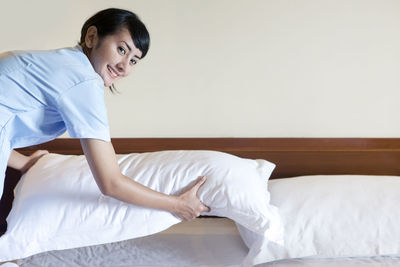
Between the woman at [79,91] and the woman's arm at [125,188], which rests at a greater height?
the woman at [79,91]

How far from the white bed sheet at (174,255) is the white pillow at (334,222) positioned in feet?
0.09

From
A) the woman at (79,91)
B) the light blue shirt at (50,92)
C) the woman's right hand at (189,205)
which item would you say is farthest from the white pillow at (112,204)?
the light blue shirt at (50,92)

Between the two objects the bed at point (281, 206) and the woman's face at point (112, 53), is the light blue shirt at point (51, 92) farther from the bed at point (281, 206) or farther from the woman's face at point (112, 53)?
the bed at point (281, 206)

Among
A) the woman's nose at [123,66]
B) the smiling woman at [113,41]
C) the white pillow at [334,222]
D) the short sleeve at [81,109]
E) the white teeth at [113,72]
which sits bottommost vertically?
the white pillow at [334,222]

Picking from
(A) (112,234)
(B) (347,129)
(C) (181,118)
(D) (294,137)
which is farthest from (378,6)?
(A) (112,234)

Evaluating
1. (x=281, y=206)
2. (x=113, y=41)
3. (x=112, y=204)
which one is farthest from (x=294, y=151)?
(x=113, y=41)

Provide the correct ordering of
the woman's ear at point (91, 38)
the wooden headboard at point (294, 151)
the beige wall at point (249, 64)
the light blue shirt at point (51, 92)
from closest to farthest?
1. the light blue shirt at point (51, 92)
2. the woman's ear at point (91, 38)
3. the wooden headboard at point (294, 151)
4. the beige wall at point (249, 64)

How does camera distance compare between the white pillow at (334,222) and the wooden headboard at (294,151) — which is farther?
the wooden headboard at (294,151)

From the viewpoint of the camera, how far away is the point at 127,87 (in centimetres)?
171

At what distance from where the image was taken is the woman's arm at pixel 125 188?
978mm

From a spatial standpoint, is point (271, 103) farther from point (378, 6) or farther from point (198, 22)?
point (378, 6)

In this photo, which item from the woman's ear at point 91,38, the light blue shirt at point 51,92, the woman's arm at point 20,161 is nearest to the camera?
the light blue shirt at point 51,92

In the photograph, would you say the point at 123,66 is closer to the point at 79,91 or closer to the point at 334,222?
the point at 79,91

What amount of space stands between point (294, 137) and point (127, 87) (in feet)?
2.46
